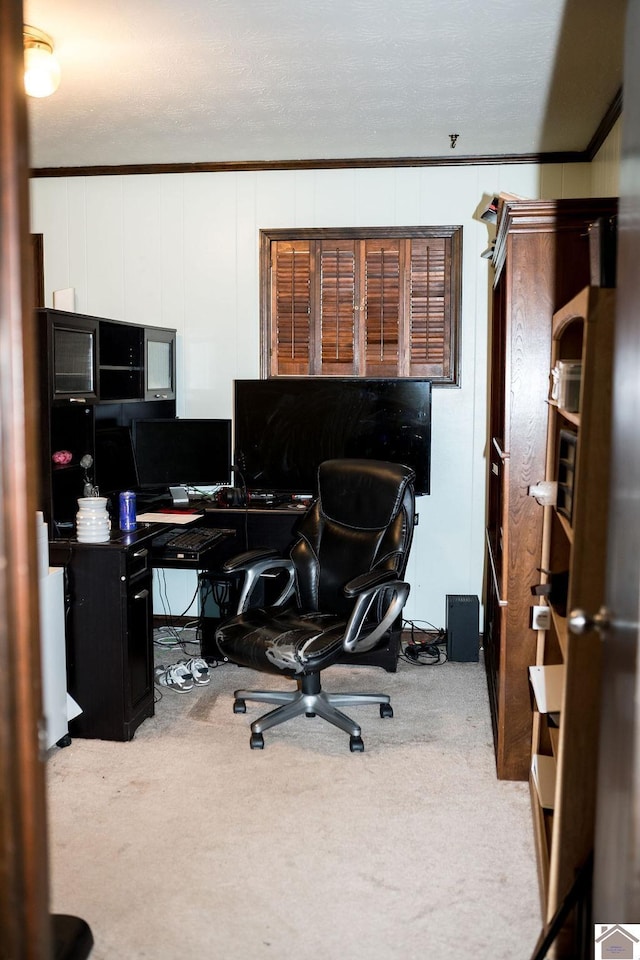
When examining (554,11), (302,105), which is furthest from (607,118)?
(302,105)

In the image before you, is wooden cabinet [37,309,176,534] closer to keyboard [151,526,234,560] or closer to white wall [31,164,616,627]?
white wall [31,164,616,627]

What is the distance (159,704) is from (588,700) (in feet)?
7.92

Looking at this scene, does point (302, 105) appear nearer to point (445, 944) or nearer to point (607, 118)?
point (607, 118)

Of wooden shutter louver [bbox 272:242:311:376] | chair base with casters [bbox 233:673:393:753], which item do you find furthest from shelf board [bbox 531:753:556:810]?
wooden shutter louver [bbox 272:242:311:376]

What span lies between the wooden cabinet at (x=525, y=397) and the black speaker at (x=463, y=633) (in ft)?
4.40

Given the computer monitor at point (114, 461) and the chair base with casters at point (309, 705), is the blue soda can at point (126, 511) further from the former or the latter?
the chair base with casters at point (309, 705)

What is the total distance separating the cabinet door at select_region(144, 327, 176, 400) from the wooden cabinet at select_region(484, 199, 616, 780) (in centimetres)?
205

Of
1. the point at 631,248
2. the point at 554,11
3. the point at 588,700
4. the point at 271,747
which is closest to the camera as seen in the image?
the point at 631,248

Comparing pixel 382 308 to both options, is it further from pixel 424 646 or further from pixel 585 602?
pixel 585 602

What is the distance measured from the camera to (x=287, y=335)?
4.67 metres

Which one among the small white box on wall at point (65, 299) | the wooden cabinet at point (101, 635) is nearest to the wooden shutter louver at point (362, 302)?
the small white box on wall at point (65, 299)

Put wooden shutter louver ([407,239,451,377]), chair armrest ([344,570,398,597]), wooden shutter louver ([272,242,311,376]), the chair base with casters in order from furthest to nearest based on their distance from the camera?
1. wooden shutter louver ([272,242,311,376])
2. wooden shutter louver ([407,239,451,377])
3. the chair base with casters
4. chair armrest ([344,570,398,597])

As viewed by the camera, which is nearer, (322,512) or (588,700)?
(588,700)

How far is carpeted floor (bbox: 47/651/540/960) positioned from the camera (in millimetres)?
2205
